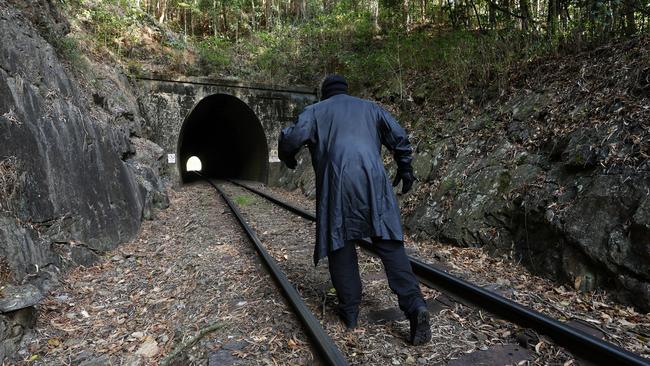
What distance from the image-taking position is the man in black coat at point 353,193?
2.79 m

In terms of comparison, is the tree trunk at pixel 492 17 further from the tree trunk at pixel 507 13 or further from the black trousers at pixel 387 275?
the black trousers at pixel 387 275

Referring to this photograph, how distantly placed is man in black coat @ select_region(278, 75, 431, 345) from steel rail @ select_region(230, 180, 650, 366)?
0.72 metres

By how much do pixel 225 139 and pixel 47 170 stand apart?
18602 millimetres

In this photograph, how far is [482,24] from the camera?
984cm

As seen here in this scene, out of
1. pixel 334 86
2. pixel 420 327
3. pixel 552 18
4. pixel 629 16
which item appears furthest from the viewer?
Answer: pixel 552 18

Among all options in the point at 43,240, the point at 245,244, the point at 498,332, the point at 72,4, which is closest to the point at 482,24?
the point at 245,244

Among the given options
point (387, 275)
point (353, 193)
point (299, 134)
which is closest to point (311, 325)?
point (387, 275)

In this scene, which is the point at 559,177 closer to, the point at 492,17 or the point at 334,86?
the point at 334,86

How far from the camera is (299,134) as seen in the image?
300 centimetres

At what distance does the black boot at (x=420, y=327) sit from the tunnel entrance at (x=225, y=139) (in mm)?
12671

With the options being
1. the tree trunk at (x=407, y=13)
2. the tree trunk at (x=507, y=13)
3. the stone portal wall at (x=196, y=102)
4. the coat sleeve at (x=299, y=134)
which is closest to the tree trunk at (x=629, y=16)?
the tree trunk at (x=507, y=13)

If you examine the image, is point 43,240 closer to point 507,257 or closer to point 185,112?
point 507,257

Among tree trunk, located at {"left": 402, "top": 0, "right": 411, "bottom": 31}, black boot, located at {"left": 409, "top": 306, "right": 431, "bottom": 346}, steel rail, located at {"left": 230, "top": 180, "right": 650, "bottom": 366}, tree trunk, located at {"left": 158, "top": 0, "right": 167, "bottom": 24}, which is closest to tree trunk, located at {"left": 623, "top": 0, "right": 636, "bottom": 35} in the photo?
steel rail, located at {"left": 230, "top": 180, "right": 650, "bottom": 366}

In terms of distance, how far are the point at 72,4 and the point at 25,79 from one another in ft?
31.5
